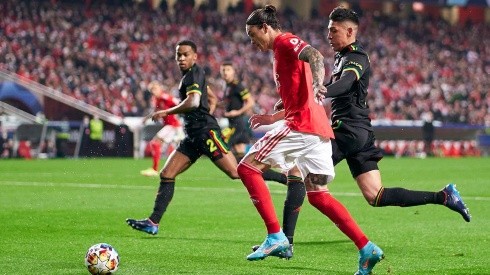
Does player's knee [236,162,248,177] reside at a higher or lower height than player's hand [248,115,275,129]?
lower

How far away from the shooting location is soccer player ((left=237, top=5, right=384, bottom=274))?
7.90m

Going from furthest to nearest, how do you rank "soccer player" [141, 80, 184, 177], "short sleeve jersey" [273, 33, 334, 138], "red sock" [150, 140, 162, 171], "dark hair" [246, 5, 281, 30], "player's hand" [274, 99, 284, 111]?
"red sock" [150, 140, 162, 171]
"soccer player" [141, 80, 184, 177]
"player's hand" [274, 99, 284, 111]
"dark hair" [246, 5, 281, 30]
"short sleeve jersey" [273, 33, 334, 138]

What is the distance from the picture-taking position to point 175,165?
11.4 metres

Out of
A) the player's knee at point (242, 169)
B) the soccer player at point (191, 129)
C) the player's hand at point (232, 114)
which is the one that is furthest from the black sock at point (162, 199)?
the player's hand at point (232, 114)

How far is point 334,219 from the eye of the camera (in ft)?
25.6

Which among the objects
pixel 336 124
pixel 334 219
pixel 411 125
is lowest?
pixel 411 125

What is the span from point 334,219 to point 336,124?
4.33 ft

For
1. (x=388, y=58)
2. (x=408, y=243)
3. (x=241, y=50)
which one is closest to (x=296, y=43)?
(x=408, y=243)

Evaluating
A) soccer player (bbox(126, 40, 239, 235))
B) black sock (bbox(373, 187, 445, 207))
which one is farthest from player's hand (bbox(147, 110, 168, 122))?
black sock (bbox(373, 187, 445, 207))

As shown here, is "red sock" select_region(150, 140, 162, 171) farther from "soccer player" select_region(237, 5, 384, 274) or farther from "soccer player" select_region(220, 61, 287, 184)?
"soccer player" select_region(237, 5, 384, 274)

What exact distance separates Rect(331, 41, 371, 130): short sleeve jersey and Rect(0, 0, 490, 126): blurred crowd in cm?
2701

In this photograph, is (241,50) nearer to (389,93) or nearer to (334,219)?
(389,93)

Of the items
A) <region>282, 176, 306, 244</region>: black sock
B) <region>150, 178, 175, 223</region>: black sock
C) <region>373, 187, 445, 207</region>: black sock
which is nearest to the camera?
<region>373, 187, 445, 207</region>: black sock

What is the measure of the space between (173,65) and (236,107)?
21.4m
